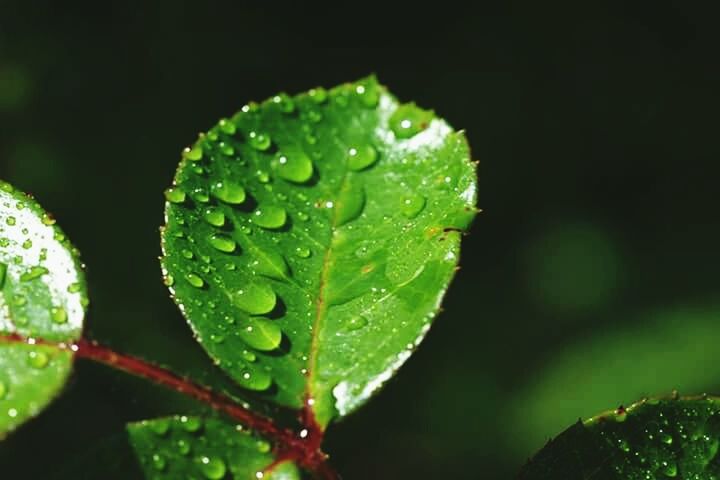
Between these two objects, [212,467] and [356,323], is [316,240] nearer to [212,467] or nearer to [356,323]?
[356,323]

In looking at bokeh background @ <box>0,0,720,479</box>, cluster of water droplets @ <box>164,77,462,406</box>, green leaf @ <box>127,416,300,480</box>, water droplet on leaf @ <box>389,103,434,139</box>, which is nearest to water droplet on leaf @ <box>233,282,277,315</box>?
cluster of water droplets @ <box>164,77,462,406</box>

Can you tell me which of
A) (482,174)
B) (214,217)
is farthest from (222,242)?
(482,174)

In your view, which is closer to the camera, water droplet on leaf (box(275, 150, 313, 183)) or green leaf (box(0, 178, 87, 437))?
green leaf (box(0, 178, 87, 437))

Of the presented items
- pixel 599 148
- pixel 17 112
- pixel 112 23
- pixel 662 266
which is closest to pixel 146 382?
pixel 17 112

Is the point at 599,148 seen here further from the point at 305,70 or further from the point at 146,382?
the point at 146,382

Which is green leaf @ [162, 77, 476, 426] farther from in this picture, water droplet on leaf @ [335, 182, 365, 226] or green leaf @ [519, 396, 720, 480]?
green leaf @ [519, 396, 720, 480]
